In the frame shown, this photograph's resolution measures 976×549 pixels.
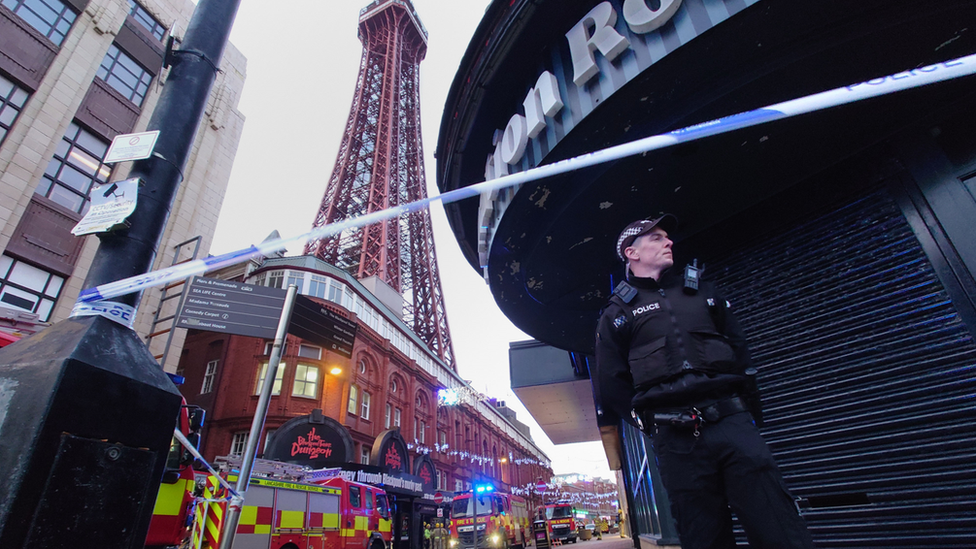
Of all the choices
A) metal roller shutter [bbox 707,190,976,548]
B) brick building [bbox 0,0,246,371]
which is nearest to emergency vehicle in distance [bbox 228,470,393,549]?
brick building [bbox 0,0,246,371]

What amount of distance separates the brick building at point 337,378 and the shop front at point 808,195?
17315 millimetres

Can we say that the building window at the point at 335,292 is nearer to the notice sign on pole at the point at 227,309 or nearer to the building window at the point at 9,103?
the building window at the point at 9,103

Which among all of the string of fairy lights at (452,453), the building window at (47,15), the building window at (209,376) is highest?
the building window at (47,15)

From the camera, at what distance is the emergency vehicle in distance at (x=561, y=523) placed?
23.4m

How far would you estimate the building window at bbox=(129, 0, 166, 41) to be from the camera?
54.9 ft

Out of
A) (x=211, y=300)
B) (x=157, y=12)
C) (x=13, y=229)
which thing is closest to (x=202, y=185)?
(x=13, y=229)

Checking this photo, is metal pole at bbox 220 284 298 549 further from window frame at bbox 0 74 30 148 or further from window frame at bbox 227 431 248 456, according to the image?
window frame at bbox 227 431 248 456

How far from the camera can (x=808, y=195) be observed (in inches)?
151

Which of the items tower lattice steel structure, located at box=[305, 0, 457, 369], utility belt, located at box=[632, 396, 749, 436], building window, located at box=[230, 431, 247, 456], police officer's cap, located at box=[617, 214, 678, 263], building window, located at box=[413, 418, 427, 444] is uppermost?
tower lattice steel structure, located at box=[305, 0, 457, 369]

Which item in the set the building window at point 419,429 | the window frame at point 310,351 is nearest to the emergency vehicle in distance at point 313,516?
the window frame at point 310,351

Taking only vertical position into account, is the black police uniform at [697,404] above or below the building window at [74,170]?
below

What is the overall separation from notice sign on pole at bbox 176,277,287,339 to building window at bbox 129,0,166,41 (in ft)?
50.1

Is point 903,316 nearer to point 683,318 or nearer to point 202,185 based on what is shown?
point 683,318

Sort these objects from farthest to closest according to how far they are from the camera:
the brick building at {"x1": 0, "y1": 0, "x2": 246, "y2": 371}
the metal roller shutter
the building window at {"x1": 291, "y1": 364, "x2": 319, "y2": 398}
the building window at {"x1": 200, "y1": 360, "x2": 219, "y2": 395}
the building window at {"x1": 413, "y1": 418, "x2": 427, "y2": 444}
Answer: the building window at {"x1": 413, "y1": 418, "x2": 427, "y2": 444} → the building window at {"x1": 200, "y1": 360, "x2": 219, "y2": 395} → the building window at {"x1": 291, "y1": 364, "x2": 319, "y2": 398} → the brick building at {"x1": 0, "y1": 0, "x2": 246, "y2": 371} → the metal roller shutter
